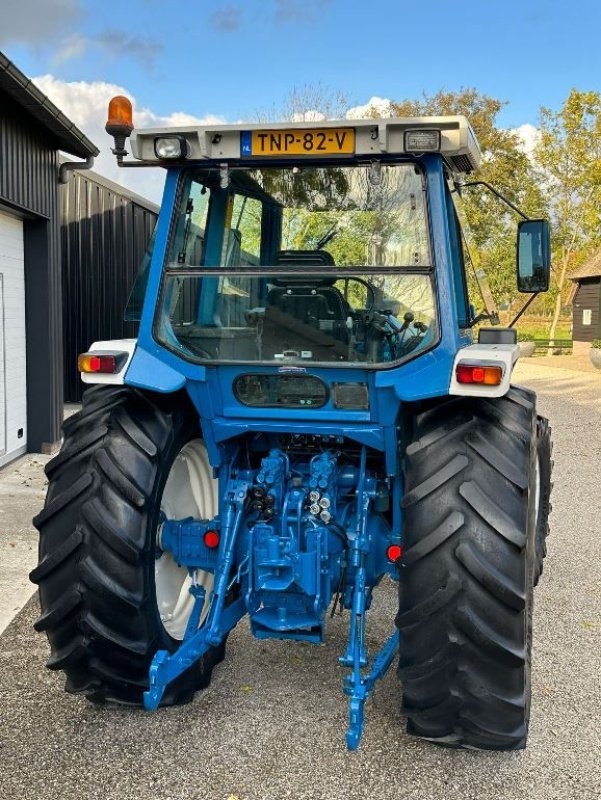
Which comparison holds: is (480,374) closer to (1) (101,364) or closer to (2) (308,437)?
(2) (308,437)

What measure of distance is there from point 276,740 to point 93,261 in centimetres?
1045

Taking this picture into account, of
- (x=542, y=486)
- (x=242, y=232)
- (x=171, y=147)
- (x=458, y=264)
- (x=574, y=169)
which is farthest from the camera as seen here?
(x=574, y=169)

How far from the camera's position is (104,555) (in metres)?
3.25

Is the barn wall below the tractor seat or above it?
above

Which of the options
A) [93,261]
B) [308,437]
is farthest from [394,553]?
[93,261]

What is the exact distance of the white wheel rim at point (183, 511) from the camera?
3775 mm

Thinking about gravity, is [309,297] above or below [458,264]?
below

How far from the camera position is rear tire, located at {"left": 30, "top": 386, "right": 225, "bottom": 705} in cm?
322

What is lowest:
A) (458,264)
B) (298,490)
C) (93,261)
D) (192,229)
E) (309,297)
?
(298,490)

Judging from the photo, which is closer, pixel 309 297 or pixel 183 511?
pixel 309 297

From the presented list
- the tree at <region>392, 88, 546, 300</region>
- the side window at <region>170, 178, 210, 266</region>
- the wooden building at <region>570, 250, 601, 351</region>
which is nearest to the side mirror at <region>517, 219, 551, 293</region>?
the side window at <region>170, 178, 210, 266</region>

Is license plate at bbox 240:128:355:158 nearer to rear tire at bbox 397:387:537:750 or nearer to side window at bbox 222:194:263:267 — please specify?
side window at bbox 222:194:263:267

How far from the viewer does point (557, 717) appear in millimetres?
3605

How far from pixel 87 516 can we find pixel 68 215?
947 cm
